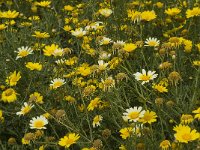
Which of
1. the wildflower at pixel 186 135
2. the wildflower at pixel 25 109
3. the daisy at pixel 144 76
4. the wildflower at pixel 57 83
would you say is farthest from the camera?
the wildflower at pixel 57 83

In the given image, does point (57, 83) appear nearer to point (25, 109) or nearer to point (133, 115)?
point (25, 109)

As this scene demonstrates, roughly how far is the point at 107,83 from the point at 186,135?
2.00 feet

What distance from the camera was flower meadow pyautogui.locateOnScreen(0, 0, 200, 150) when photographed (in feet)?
7.53

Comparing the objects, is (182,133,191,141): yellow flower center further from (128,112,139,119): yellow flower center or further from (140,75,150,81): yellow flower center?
(140,75,150,81): yellow flower center

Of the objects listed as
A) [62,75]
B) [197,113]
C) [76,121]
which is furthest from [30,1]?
[197,113]

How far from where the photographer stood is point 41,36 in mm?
3490

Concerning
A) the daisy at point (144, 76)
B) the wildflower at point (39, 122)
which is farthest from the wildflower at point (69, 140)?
the daisy at point (144, 76)

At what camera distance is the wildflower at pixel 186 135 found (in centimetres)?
191

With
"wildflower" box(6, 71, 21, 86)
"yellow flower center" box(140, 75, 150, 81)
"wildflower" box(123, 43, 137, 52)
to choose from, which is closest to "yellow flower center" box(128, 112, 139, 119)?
"yellow flower center" box(140, 75, 150, 81)

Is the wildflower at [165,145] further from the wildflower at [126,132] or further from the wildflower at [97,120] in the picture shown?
the wildflower at [97,120]

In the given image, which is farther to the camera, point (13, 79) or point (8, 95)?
point (13, 79)

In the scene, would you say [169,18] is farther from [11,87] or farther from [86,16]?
[11,87]

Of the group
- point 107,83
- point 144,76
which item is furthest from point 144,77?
point 107,83

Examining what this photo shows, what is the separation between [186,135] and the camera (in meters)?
1.94
